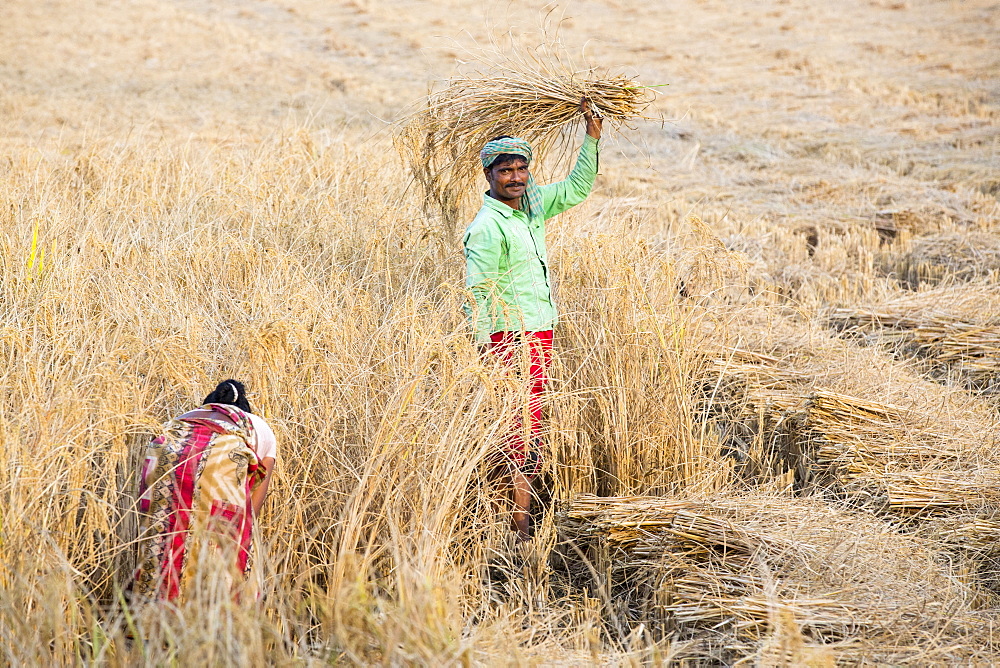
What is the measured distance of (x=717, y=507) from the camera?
2.95 m

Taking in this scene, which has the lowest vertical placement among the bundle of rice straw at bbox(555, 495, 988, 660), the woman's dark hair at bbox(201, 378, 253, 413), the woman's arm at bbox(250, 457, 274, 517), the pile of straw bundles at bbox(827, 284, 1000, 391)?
the bundle of rice straw at bbox(555, 495, 988, 660)

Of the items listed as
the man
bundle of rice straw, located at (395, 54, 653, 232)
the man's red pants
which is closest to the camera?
the man's red pants

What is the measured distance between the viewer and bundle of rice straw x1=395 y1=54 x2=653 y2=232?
12.3 ft

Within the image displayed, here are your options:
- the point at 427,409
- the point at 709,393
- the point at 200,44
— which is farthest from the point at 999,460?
the point at 200,44

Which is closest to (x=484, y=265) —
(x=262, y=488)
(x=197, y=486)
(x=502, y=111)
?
(x=502, y=111)

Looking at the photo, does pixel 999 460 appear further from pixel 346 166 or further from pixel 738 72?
pixel 738 72

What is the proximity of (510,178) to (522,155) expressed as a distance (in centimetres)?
10

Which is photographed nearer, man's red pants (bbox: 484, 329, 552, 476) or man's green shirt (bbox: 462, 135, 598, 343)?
man's red pants (bbox: 484, 329, 552, 476)

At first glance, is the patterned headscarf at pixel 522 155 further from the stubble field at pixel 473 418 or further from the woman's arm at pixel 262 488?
the woman's arm at pixel 262 488

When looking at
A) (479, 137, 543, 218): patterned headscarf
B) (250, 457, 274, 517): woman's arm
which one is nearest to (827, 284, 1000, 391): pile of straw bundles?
(479, 137, 543, 218): patterned headscarf

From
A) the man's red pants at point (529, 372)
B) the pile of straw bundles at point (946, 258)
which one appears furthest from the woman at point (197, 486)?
the pile of straw bundles at point (946, 258)

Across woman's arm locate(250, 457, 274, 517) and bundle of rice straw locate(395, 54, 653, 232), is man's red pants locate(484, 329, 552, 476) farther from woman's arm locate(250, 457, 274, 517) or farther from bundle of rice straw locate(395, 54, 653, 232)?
bundle of rice straw locate(395, 54, 653, 232)

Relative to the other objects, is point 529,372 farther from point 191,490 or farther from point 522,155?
point 191,490

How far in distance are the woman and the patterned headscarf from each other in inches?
53.8
